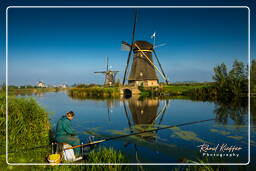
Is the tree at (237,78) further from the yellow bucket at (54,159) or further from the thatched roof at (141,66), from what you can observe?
the yellow bucket at (54,159)

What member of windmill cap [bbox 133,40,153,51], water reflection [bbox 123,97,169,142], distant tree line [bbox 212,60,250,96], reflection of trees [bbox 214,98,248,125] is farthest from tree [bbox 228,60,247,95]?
windmill cap [bbox 133,40,153,51]

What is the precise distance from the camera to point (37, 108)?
5.71 m

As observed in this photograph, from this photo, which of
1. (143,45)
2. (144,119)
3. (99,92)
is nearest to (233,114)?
(144,119)

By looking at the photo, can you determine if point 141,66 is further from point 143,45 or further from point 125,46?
point 125,46

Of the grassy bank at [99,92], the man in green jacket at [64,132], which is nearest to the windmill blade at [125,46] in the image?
the grassy bank at [99,92]

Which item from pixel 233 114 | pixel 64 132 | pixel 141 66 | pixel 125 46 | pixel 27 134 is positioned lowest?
pixel 233 114

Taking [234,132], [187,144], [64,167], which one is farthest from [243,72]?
[64,167]

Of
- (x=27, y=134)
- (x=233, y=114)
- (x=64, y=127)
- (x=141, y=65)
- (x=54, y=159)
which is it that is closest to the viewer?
(x=54, y=159)

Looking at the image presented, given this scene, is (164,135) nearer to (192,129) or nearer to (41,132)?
(192,129)

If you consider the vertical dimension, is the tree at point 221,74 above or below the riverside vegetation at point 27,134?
above

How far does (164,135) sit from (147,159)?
2.42 m

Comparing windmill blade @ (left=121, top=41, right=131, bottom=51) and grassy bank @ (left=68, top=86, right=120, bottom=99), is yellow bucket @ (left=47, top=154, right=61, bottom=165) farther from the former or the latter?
windmill blade @ (left=121, top=41, right=131, bottom=51)

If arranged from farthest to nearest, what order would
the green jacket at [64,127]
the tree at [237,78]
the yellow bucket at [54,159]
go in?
the tree at [237,78] < the green jacket at [64,127] < the yellow bucket at [54,159]

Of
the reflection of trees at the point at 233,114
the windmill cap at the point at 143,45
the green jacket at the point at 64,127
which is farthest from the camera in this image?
the windmill cap at the point at 143,45
